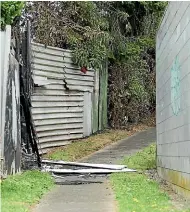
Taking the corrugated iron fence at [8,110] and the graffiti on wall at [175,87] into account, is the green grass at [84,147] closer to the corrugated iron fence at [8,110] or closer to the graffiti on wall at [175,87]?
the corrugated iron fence at [8,110]

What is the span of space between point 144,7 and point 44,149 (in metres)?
8.37

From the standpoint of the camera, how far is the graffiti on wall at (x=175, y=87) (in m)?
7.95

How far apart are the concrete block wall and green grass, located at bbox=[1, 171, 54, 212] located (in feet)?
7.68

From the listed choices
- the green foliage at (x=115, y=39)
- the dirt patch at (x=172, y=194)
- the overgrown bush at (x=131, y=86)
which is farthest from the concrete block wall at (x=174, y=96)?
the overgrown bush at (x=131, y=86)

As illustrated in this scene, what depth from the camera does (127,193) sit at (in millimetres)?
7578

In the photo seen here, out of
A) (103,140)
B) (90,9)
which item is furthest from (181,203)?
(90,9)

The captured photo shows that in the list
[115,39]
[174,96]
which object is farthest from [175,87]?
[115,39]

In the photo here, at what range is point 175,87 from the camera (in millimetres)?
8320

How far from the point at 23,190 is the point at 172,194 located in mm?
2621

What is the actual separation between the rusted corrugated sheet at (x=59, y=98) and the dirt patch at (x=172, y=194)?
155 inches

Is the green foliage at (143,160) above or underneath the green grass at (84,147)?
underneath

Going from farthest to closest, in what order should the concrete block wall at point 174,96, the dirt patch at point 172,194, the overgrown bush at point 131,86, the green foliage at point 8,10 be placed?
the overgrown bush at point 131,86 → the green foliage at point 8,10 → the concrete block wall at point 174,96 → the dirt patch at point 172,194

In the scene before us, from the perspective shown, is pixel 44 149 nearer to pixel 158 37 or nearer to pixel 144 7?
pixel 158 37

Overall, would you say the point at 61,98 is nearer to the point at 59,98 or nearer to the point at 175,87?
the point at 59,98
